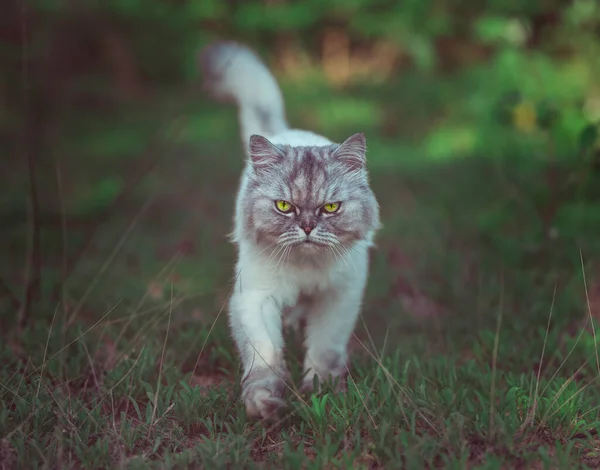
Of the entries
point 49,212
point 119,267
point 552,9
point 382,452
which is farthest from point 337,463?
point 552,9

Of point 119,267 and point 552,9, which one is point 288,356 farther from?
point 552,9

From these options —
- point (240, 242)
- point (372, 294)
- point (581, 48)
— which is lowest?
point (372, 294)

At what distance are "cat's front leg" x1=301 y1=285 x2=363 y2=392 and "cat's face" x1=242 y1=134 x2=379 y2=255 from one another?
0.31 metres

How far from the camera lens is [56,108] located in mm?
10062

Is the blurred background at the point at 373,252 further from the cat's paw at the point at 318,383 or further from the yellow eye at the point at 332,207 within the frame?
the yellow eye at the point at 332,207

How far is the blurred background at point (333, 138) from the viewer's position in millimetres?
4492

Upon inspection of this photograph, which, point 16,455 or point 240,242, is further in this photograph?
point 240,242

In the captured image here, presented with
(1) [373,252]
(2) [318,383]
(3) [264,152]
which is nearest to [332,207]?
(3) [264,152]

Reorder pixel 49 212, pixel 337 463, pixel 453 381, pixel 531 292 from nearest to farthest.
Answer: pixel 337 463 → pixel 453 381 → pixel 531 292 → pixel 49 212

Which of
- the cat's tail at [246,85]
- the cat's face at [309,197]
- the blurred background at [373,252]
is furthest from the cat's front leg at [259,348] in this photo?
the cat's tail at [246,85]

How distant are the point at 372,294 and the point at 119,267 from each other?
1866 mm

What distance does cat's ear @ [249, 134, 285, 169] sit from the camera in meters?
3.43

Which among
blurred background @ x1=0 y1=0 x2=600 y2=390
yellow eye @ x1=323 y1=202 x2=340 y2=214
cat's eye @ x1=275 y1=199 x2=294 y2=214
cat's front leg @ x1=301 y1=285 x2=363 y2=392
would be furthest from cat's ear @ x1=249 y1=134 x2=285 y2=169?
blurred background @ x1=0 y1=0 x2=600 y2=390

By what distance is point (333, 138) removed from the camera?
29.8 ft
